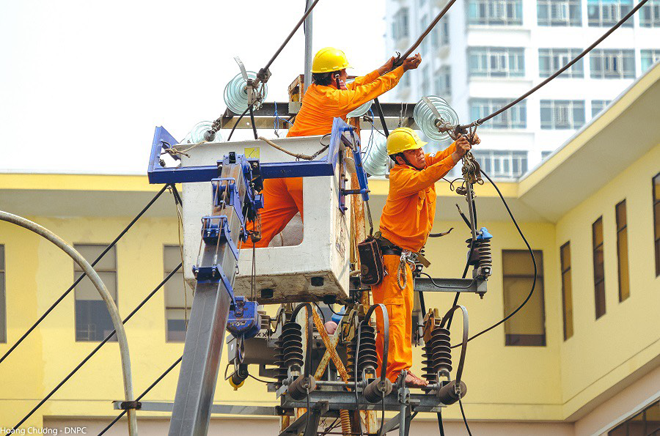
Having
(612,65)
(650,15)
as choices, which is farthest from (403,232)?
(612,65)

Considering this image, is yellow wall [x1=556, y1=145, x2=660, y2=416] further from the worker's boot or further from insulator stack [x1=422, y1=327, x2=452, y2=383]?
the worker's boot

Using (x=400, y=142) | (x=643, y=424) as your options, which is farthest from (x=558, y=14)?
(x=400, y=142)

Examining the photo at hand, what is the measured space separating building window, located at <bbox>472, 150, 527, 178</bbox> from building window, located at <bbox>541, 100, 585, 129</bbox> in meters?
2.94

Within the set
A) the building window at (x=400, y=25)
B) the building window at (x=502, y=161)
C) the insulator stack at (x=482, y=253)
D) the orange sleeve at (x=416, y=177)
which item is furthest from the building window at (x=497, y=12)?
the orange sleeve at (x=416, y=177)

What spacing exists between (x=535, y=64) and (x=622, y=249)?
81.4m

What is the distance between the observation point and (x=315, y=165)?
39.3ft

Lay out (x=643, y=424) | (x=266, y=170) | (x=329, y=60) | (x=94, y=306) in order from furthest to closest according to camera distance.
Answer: (x=94, y=306), (x=643, y=424), (x=329, y=60), (x=266, y=170)

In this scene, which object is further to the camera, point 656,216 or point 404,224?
point 656,216

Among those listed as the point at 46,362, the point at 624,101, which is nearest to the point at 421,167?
the point at 624,101

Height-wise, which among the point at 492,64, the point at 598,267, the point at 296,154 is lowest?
the point at 296,154

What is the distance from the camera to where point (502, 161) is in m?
108

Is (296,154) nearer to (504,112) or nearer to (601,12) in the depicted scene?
(504,112)

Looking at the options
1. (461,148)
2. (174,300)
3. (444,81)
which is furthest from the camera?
(444,81)

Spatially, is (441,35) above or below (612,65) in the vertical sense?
above
